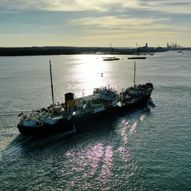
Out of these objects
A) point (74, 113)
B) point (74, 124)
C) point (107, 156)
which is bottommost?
point (107, 156)

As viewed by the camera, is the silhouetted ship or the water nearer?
the water

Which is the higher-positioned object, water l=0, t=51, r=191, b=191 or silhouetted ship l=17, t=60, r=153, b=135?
silhouetted ship l=17, t=60, r=153, b=135

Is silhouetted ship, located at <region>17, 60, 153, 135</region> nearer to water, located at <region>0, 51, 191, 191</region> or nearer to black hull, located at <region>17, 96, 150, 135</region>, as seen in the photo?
black hull, located at <region>17, 96, 150, 135</region>

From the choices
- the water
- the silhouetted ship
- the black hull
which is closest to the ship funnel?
the silhouetted ship

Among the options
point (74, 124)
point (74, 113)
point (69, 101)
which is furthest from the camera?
point (69, 101)

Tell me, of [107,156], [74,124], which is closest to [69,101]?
[74,124]

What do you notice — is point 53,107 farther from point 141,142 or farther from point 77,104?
point 141,142

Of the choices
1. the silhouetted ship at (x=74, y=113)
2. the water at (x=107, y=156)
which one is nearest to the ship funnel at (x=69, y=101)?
the silhouetted ship at (x=74, y=113)

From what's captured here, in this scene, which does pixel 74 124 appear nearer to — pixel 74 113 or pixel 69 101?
pixel 74 113

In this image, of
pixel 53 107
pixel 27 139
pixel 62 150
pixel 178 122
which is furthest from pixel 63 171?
pixel 178 122
